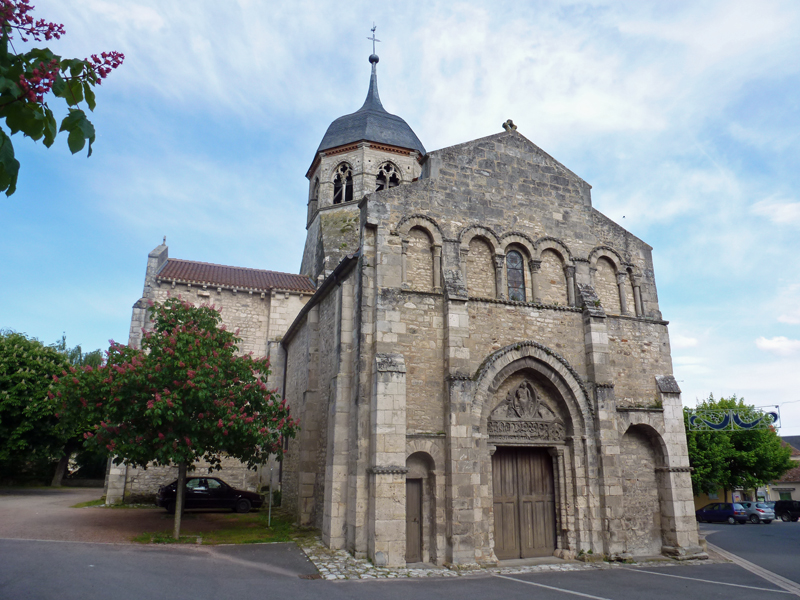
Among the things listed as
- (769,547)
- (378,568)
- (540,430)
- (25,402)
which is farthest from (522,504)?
(25,402)

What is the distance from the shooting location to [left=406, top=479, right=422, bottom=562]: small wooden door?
11.6 m

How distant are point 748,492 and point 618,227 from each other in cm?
3448

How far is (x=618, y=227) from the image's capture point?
1582cm

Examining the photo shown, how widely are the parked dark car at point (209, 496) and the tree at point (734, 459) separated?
84.9ft

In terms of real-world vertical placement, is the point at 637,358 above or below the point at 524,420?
above

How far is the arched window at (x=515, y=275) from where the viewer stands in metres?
14.3

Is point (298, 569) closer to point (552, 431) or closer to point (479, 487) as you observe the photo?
point (479, 487)

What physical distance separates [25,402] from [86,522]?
12.6 metres

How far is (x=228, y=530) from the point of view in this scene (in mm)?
14508

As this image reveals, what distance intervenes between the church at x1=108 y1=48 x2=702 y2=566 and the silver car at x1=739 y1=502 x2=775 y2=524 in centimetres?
2061

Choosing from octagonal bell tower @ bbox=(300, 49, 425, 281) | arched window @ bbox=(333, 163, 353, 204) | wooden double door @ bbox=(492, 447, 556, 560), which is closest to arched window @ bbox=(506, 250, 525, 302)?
wooden double door @ bbox=(492, 447, 556, 560)

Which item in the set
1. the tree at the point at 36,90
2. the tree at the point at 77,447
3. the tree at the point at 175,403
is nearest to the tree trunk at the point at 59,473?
the tree at the point at 77,447

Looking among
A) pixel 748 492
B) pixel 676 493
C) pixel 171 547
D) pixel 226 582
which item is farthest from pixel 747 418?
pixel 748 492

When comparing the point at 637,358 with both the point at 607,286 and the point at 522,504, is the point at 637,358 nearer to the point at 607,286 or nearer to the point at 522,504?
the point at 607,286
